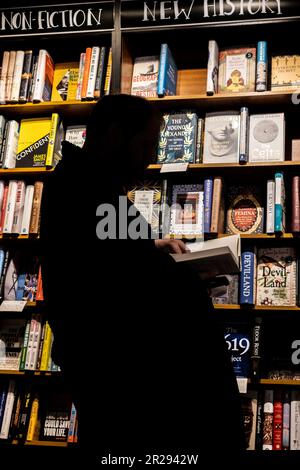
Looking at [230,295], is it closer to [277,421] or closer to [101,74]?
[277,421]

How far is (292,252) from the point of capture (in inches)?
100

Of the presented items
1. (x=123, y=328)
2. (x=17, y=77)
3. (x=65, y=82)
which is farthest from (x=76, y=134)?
(x=123, y=328)

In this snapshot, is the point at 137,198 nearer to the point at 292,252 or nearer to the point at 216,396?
the point at 292,252

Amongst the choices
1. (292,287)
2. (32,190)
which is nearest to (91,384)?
(292,287)

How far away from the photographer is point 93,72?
2740mm

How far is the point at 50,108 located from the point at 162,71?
1.96ft

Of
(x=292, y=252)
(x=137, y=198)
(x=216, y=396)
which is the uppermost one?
(x=137, y=198)

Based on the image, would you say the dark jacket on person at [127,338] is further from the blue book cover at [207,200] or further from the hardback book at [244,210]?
the hardback book at [244,210]

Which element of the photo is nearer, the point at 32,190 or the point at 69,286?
the point at 69,286

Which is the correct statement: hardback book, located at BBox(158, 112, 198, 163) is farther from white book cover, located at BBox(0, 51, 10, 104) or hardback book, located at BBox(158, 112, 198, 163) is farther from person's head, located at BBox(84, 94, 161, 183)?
person's head, located at BBox(84, 94, 161, 183)

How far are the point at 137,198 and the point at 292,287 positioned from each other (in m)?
0.84

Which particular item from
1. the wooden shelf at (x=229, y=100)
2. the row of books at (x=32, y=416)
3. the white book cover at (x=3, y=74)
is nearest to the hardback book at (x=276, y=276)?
the wooden shelf at (x=229, y=100)

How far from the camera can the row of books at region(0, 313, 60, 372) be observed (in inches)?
101

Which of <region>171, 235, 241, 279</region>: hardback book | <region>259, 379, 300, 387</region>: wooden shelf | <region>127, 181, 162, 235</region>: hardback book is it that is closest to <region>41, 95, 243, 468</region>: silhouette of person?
<region>171, 235, 241, 279</region>: hardback book
